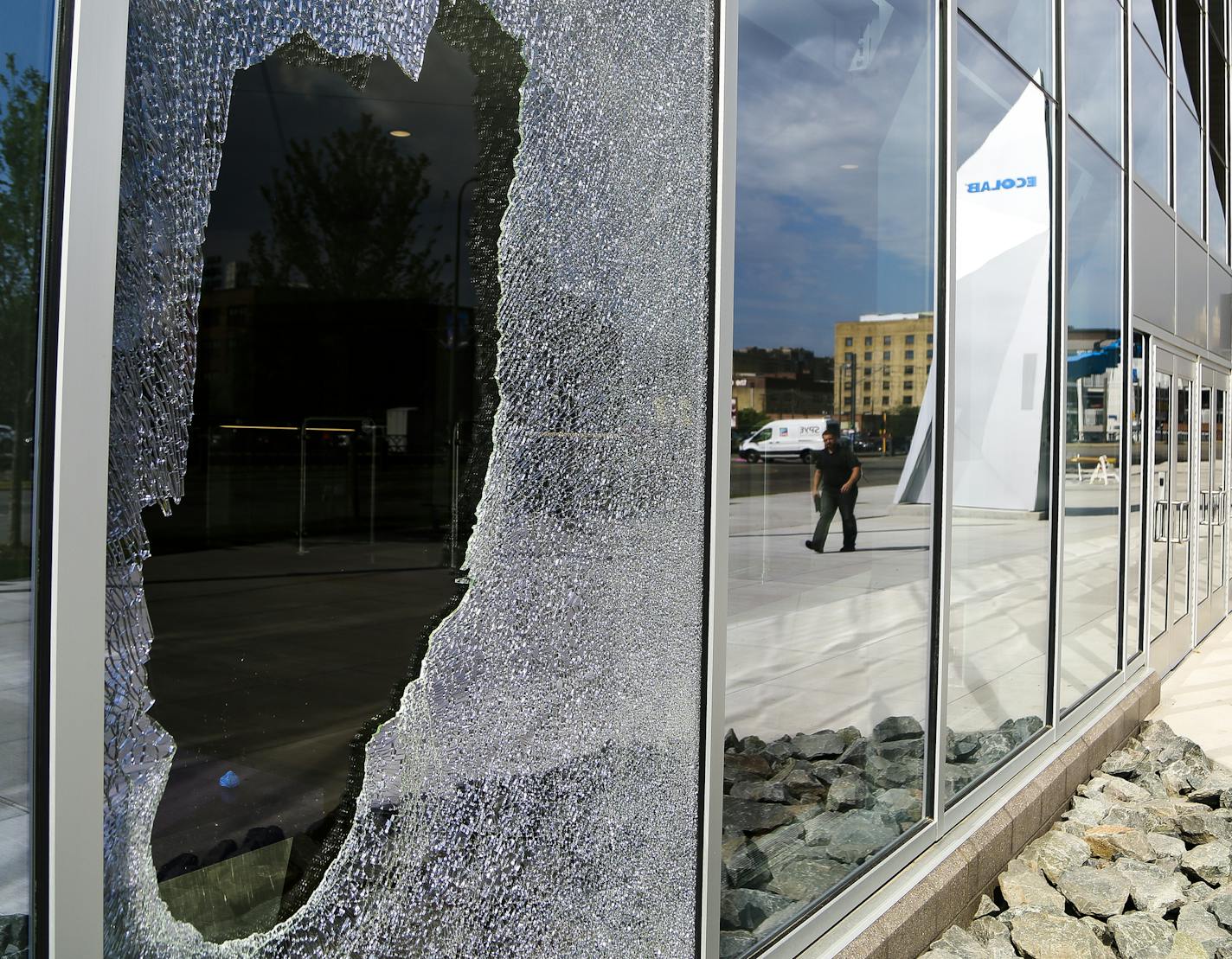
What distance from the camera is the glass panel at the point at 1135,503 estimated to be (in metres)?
6.38

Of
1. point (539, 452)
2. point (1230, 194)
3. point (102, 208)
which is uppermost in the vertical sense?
point (1230, 194)

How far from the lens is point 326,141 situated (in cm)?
1781

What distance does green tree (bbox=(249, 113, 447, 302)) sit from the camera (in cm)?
1622

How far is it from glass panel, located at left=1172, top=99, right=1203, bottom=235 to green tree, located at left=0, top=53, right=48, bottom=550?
8348 mm

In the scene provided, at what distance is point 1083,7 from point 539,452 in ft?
15.1

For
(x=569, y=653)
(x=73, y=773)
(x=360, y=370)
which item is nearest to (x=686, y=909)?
(x=569, y=653)

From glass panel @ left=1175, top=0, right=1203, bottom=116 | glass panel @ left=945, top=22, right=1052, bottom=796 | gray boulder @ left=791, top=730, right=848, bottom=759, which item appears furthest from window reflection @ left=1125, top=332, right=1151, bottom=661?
gray boulder @ left=791, top=730, right=848, bottom=759

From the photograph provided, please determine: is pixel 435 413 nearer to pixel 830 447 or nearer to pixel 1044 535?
pixel 1044 535

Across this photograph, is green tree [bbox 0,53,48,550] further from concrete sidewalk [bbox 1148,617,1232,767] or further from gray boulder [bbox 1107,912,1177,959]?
concrete sidewalk [bbox 1148,617,1232,767]

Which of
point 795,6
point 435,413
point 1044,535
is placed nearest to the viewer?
point 795,6


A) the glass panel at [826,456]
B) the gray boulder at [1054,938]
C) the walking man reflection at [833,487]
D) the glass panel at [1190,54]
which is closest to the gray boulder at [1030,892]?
the gray boulder at [1054,938]

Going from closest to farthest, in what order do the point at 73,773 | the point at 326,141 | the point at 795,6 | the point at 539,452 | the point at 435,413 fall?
the point at 73,773 → the point at 539,452 → the point at 795,6 → the point at 326,141 → the point at 435,413

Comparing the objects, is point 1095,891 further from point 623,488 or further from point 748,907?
point 623,488

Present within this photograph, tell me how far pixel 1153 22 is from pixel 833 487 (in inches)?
236
